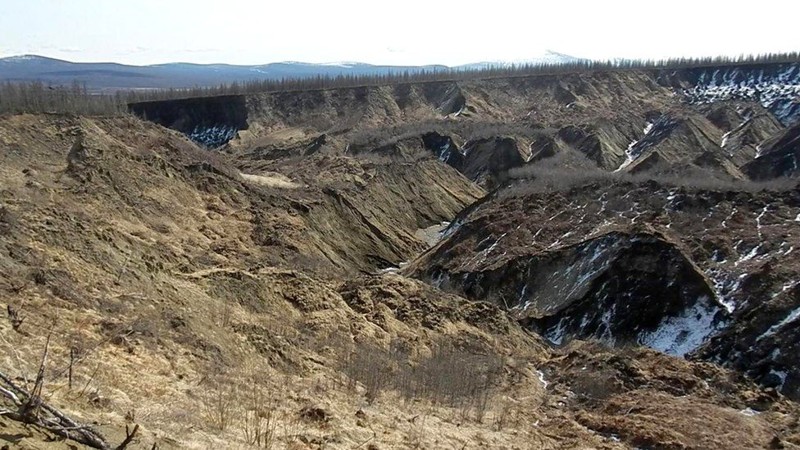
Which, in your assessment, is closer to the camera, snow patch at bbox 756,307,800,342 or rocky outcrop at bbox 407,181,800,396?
snow patch at bbox 756,307,800,342

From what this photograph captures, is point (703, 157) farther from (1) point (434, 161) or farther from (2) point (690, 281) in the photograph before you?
(2) point (690, 281)

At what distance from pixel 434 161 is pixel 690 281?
30161 mm

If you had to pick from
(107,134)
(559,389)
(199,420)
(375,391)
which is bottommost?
(559,389)

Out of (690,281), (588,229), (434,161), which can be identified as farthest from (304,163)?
(690,281)

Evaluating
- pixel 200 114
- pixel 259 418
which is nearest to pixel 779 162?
pixel 259 418

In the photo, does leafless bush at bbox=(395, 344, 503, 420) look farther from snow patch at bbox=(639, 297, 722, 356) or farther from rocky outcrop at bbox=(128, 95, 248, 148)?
rocky outcrop at bbox=(128, 95, 248, 148)

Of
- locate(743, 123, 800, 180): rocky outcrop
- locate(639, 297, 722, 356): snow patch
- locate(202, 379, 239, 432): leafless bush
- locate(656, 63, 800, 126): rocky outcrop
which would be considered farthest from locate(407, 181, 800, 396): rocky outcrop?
locate(656, 63, 800, 126): rocky outcrop

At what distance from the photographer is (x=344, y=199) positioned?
38656 mm

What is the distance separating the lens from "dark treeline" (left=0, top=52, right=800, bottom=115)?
133ft

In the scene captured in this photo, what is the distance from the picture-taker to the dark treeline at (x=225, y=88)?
40.6 metres

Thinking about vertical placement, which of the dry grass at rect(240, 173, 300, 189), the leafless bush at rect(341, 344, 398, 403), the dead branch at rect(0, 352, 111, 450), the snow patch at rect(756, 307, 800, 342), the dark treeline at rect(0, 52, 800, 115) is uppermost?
the dark treeline at rect(0, 52, 800, 115)

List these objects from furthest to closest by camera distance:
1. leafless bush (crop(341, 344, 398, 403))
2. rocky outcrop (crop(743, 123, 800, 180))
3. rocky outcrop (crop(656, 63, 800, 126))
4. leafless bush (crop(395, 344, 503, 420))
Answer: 1. rocky outcrop (crop(656, 63, 800, 126))
2. rocky outcrop (crop(743, 123, 800, 180))
3. leafless bush (crop(395, 344, 503, 420))
4. leafless bush (crop(341, 344, 398, 403))

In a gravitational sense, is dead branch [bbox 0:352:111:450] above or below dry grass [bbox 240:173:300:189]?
above

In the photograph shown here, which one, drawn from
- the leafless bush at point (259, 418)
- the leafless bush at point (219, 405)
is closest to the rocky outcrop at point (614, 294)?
the leafless bush at point (259, 418)
